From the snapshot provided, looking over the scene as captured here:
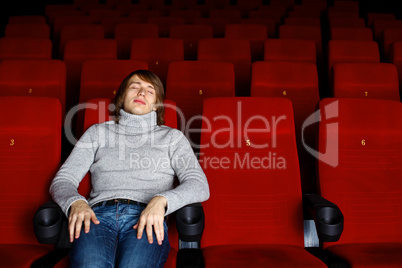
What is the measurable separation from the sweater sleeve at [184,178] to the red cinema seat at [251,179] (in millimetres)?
64

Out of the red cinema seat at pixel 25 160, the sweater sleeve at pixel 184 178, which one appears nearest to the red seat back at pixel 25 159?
the red cinema seat at pixel 25 160

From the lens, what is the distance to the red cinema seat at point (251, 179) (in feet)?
2.53

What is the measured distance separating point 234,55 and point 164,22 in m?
0.92

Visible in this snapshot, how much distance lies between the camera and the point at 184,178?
734mm

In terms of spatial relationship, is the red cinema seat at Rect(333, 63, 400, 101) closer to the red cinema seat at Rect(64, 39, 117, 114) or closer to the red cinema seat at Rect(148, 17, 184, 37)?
the red cinema seat at Rect(64, 39, 117, 114)

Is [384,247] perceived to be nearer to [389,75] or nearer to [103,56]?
[389,75]

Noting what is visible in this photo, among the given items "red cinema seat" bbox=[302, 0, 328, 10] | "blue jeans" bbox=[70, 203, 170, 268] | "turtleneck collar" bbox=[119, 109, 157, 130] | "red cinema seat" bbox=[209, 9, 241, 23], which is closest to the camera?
"blue jeans" bbox=[70, 203, 170, 268]

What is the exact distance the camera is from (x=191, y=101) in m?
1.21

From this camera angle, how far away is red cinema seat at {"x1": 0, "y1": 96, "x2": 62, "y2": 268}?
2.52 ft

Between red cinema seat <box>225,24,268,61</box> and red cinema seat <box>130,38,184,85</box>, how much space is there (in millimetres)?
471

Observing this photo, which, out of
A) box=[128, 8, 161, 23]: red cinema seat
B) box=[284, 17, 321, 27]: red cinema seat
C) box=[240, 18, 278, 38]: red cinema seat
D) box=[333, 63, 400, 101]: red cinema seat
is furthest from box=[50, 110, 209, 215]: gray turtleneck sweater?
box=[128, 8, 161, 23]: red cinema seat

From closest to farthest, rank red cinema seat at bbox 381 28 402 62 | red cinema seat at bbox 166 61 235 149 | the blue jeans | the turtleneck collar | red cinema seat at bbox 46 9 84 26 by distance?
the blue jeans, the turtleneck collar, red cinema seat at bbox 166 61 235 149, red cinema seat at bbox 381 28 402 62, red cinema seat at bbox 46 9 84 26

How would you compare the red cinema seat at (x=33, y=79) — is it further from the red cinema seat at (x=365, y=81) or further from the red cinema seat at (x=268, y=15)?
the red cinema seat at (x=268, y=15)

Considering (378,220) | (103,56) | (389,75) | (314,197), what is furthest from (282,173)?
(103,56)
